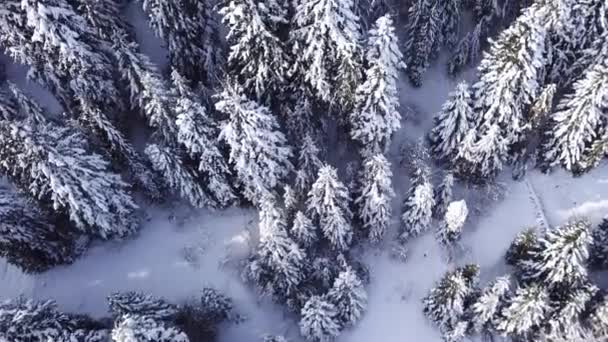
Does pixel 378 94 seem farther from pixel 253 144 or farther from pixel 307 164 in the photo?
pixel 253 144

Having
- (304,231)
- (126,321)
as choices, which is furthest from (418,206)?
(126,321)

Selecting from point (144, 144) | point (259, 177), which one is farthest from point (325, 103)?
point (144, 144)

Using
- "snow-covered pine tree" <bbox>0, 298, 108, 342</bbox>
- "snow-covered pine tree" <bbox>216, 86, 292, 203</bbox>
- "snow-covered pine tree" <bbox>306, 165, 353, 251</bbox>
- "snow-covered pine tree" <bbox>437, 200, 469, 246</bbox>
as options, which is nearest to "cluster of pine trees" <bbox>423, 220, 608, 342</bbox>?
"snow-covered pine tree" <bbox>437, 200, 469, 246</bbox>

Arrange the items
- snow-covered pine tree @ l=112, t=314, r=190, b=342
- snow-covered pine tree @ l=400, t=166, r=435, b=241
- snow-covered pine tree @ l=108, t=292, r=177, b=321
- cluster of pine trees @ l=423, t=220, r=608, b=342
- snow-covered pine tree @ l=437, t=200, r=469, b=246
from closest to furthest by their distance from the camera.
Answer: snow-covered pine tree @ l=112, t=314, r=190, b=342, snow-covered pine tree @ l=108, t=292, r=177, b=321, cluster of pine trees @ l=423, t=220, r=608, b=342, snow-covered pine tree @ l=437, t=200, r=469, b=246, snow-covered pine tree @ l=400, t=166, r=435, b=241

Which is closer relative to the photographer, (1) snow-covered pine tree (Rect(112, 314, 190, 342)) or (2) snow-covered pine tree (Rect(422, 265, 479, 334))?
(1) snow-covered pine tree (Rect(112, 314, 190, 342))

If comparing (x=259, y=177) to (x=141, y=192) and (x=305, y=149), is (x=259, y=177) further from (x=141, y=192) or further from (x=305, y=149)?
(x=141, y=192)

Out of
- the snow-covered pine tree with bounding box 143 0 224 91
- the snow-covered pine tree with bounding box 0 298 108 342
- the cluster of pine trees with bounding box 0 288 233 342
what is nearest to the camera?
the cluster of pine trees with bounding box 0 288 233 342

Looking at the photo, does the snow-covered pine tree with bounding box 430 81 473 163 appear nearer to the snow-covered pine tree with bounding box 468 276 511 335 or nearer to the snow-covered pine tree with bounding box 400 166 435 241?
the snow-covered pine tree with bounding box 400 166 435 241

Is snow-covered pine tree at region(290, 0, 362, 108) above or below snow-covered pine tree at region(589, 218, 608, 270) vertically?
above
